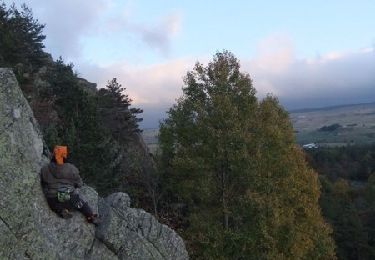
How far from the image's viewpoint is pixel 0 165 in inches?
603

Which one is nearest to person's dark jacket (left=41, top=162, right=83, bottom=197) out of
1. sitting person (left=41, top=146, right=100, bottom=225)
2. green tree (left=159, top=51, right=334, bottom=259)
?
sitting person (left=41, top=146, right=100, bottom=225)

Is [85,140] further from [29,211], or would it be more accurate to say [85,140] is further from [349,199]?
[349,199]

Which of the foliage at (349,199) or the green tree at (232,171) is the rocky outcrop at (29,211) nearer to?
the green tree at (232,171)

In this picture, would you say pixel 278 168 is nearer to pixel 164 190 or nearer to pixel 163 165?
pixel 163 165

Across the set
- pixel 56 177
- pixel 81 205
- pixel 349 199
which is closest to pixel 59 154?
pixel 56 177

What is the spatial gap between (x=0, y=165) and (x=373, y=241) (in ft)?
255

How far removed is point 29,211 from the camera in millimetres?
15461

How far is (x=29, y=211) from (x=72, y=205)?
1.60 meters

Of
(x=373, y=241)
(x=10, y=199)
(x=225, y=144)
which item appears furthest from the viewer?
(x=373, y=241)

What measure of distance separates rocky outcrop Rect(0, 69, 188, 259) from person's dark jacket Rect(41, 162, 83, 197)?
0.24 m

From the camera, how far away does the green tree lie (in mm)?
31734

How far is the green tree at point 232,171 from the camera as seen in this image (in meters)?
31.7

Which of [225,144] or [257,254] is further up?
[225,144]

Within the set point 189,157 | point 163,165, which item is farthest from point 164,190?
point 189,157
